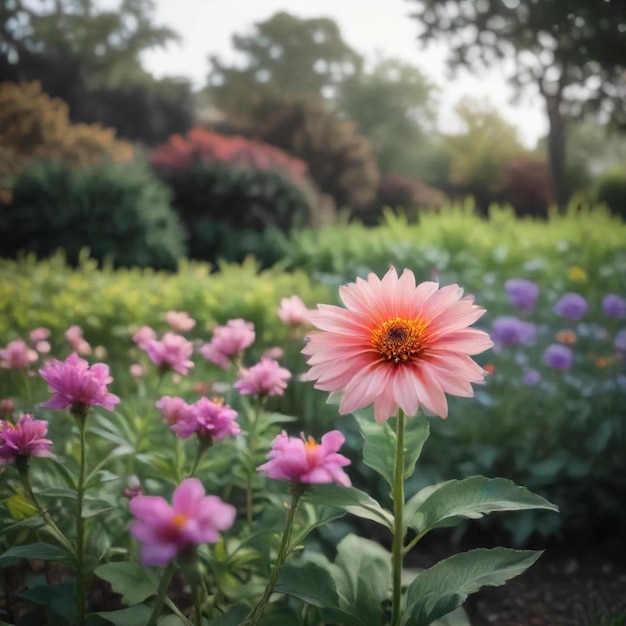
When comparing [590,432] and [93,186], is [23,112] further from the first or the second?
[590,432]

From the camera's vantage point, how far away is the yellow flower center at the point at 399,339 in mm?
714

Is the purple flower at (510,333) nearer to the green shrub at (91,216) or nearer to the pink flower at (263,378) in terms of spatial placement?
the pink flower at (263,378)

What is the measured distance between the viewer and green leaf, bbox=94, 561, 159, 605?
78 centimetres

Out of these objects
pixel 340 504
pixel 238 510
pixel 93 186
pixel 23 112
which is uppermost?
pixel 23 112

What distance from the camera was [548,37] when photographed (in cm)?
160

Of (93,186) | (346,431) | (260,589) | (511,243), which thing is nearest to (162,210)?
(93,186)

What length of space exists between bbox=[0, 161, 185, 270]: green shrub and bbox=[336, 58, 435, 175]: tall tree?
A: 9351 millimetres

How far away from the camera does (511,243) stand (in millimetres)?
3008

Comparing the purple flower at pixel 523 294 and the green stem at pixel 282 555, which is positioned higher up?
the purple flower at pixel 523 294

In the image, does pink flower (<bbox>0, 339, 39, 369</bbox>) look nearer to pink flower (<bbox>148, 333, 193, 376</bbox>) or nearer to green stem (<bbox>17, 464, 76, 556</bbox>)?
pink flower (<bbox>148, 333, 193, 376</bbox>)

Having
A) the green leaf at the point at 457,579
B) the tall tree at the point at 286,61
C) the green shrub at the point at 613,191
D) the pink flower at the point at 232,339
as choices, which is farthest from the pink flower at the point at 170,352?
the tall tree at the point at 286,61

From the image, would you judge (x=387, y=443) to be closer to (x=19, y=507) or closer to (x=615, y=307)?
(x=19, y=507)

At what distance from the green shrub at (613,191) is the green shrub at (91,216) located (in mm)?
4151

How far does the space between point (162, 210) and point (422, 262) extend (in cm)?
279
